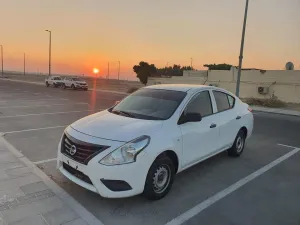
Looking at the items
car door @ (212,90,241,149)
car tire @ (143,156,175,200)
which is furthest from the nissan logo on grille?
car door @ (212,90,241,149)

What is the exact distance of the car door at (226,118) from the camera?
5.35 meters

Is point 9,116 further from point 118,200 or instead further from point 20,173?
point 118,200

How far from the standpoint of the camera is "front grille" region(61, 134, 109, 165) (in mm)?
3551

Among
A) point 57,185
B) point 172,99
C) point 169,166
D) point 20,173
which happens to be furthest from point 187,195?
point 20,173

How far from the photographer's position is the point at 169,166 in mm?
4000

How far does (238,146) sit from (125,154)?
3.54 m

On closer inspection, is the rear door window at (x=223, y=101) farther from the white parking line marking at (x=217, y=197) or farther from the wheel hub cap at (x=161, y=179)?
the wheel hub cap at (x=161, y=179)

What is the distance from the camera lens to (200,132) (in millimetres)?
4629

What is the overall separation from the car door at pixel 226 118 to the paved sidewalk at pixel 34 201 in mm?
2992

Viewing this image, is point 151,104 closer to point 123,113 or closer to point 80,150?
point 123,113

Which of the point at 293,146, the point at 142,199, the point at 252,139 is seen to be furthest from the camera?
the point at 252,139

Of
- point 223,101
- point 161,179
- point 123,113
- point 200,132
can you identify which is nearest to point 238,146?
point 223,101

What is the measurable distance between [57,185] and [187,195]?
204 centimetres

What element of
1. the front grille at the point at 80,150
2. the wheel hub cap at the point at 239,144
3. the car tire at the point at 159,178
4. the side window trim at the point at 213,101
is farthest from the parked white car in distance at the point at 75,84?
the car tire at the point at 159,178
